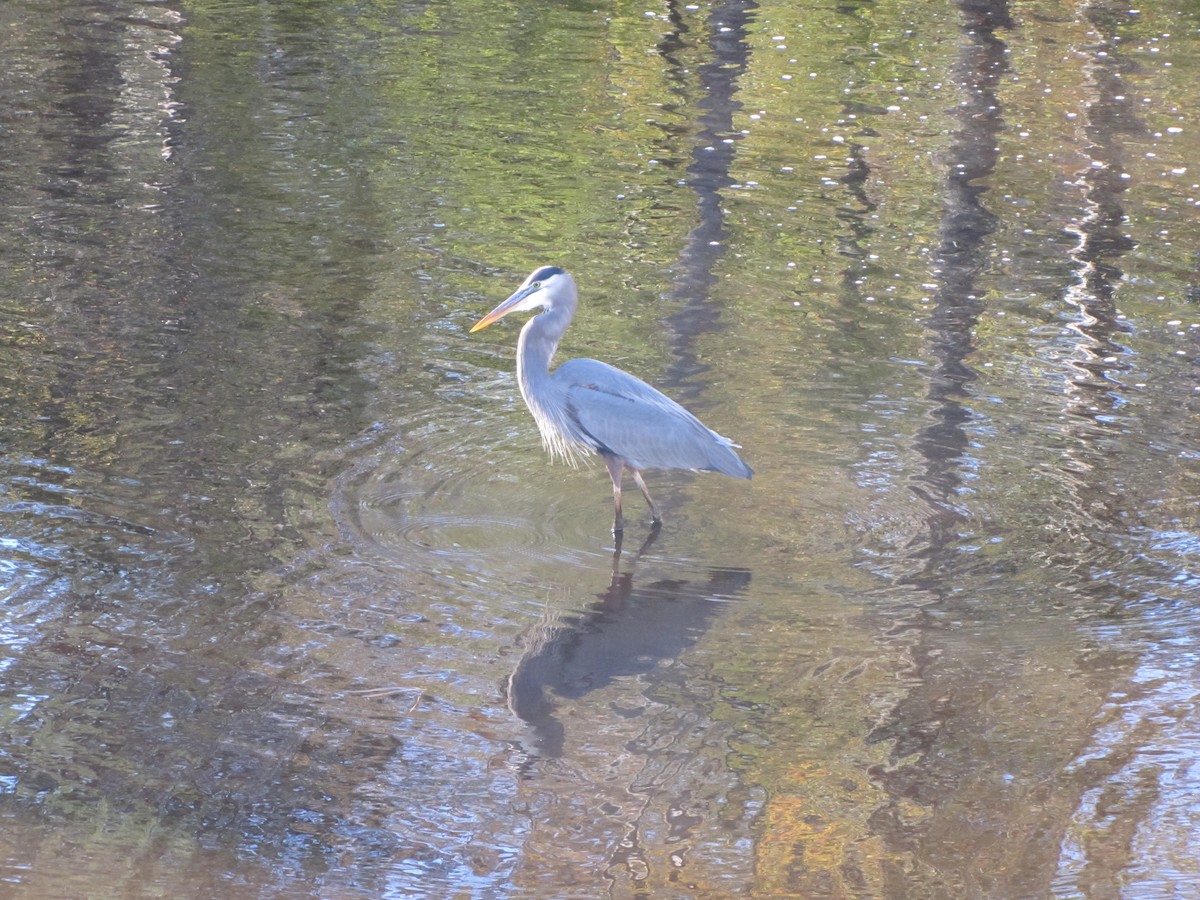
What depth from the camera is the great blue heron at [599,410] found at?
7.08 metres

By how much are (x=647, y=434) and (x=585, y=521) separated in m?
0.53

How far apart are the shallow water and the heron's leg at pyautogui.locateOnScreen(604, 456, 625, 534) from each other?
11 cm

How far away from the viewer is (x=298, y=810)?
4.65 m

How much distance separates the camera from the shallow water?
4.71 meters

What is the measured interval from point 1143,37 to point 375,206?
11137mm

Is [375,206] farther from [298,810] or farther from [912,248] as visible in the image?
[298,810]

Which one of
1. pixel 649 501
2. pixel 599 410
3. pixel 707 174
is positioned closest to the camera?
pixel 649 501

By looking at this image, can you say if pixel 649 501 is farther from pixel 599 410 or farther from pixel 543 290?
pixel 543 290

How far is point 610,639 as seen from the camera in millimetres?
5969

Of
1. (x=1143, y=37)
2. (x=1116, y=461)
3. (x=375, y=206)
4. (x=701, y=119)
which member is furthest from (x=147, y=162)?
(x=1143, y=37)

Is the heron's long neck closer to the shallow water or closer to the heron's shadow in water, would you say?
the shallow water

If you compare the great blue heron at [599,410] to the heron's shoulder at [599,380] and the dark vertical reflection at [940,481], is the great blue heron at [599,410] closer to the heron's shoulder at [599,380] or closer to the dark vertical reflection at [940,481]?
the heron's shoulder at [599,380]

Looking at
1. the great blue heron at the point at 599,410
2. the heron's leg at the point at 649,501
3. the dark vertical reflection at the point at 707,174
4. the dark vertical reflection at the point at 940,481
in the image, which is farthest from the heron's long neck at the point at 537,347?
the dark vertical reflection at the point at 940,481

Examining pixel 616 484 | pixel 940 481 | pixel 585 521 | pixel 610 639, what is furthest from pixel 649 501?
pixel 940 481
